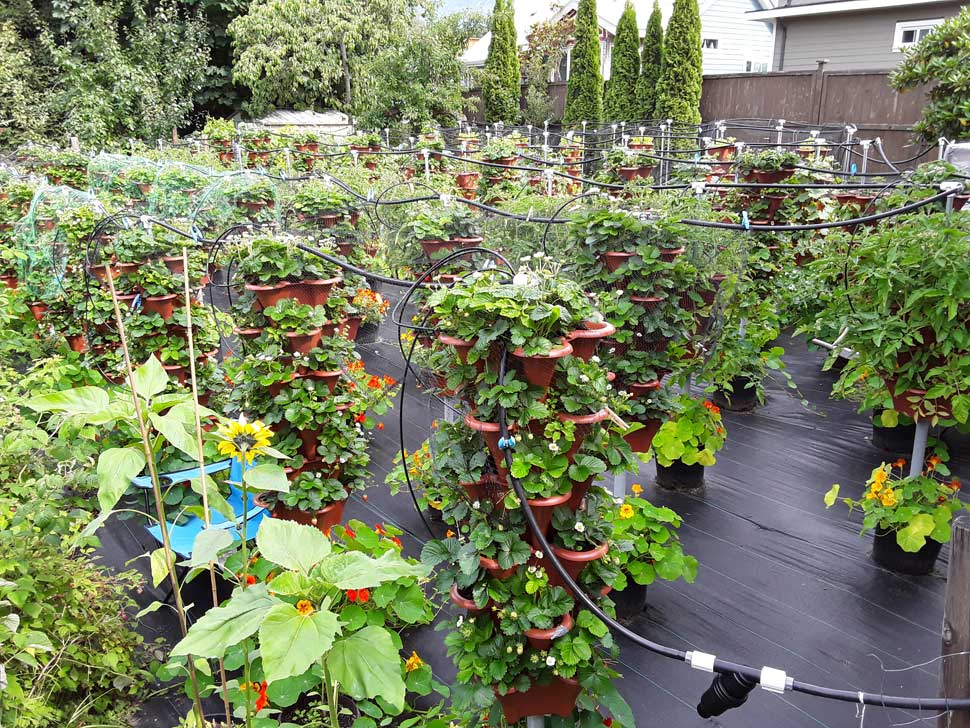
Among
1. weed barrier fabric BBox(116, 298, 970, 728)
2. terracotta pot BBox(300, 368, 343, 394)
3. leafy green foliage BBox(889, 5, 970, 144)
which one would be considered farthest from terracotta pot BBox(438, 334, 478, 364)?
leafy green foliage BBox(889, 5, 970, 144)

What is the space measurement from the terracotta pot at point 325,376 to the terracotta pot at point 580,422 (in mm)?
1426

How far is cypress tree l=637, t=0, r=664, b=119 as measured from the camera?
15047 mm

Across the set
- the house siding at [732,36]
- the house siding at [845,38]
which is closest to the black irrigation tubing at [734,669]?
the house siding at [845,38]

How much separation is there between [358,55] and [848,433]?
15.6 metres

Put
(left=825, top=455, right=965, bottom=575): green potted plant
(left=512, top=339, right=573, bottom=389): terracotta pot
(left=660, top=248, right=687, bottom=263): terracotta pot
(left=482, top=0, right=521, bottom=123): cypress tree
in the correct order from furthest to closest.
Result: 1. (left=482, top=0, right=521, bottom=123): cypress tree
2. (left=660, top=248, right=687, bottom=263): terracotta pot
3. (left=825, top=455, right=965, bottom=575): green potted plant
4. (left=512, top=339, right=573, bottom=389): terracotta pot

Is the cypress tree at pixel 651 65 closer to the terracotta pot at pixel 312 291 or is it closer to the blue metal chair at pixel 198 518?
the terracotta pot at pixel 312 291

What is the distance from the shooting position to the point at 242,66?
15992mm

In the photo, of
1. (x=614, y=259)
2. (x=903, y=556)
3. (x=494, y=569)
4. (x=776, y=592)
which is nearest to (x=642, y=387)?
(x=614, y=259)

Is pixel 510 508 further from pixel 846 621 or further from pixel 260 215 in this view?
pixel 260 215

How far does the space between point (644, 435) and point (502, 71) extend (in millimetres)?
16070

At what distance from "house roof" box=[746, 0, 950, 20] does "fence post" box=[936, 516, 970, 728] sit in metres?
14.7

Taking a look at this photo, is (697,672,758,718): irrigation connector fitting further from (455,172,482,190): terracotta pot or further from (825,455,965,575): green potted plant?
(455,172,482,190): terracotta pot

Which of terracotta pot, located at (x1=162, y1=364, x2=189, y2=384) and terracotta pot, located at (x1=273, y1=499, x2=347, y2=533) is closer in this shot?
terracotta pot, located at (x1=273, y1=499, x2=347, y2=533)

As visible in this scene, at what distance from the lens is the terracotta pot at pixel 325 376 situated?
9.66ft
